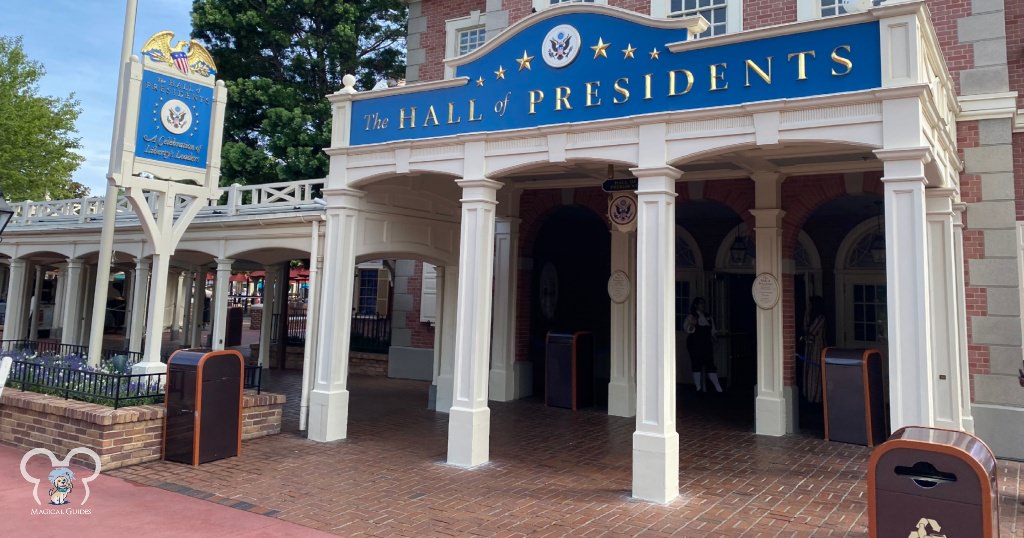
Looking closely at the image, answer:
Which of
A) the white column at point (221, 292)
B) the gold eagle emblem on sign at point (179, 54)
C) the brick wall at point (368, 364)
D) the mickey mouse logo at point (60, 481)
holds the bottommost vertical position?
the mickey mouse logo at point (60, 481)

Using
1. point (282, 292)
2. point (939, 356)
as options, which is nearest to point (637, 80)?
point (939, 356)

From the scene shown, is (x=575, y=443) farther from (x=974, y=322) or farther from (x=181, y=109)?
(x=181, y=109)

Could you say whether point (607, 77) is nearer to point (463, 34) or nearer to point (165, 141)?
point (165, 141)

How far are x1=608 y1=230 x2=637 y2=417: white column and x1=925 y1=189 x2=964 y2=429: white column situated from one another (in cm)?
444

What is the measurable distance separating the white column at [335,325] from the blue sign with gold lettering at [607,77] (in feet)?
3.53

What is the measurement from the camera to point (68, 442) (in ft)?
25.2

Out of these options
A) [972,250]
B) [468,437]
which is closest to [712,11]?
[972,250]

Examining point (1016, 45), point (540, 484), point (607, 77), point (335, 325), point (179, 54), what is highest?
point (1016, 45)

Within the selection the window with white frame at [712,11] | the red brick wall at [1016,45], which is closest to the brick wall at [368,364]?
the window with white frame at [712,11]

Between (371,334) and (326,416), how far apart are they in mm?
8465

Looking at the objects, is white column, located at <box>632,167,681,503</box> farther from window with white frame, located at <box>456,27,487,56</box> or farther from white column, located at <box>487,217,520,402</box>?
window with white frame, located at <box>456,27,487,56</box>

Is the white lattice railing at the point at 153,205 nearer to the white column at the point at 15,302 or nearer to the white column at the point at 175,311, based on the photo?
the white column at the point at 15,302

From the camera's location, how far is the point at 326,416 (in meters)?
9.11

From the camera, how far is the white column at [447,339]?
11.4 meters
